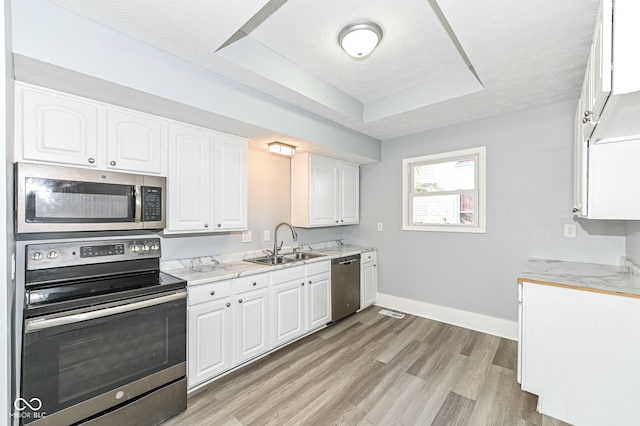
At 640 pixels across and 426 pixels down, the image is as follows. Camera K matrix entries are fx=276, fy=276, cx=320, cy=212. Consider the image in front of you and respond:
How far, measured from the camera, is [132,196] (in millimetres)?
1917

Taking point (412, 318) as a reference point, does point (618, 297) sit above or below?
above

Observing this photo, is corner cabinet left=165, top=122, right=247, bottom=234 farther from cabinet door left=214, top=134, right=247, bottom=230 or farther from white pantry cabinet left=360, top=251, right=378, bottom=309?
white pantry cabinet left=360, top=251, right=378, bottom=309

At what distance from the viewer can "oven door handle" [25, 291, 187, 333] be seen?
1.38m

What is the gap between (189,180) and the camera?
7.54 ft

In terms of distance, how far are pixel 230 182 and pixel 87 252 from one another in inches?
46.2

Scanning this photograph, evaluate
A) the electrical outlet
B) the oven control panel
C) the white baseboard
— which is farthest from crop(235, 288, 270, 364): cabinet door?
the electrical outlet

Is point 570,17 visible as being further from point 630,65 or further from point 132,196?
point 132,196

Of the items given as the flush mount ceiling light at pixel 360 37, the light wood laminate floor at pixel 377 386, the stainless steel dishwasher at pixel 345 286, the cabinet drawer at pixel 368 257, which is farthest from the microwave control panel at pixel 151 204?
the cabinet drawer at pixel 368 257

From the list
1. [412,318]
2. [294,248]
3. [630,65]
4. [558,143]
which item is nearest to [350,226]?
[294,248]

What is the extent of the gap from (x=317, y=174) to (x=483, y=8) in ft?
7.58

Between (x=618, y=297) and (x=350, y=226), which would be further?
(x=350, y=226)

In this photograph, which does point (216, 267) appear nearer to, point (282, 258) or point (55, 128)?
point (282, 258)

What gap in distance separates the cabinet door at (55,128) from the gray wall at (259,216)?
37.5 inches

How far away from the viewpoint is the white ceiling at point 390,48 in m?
1.52
